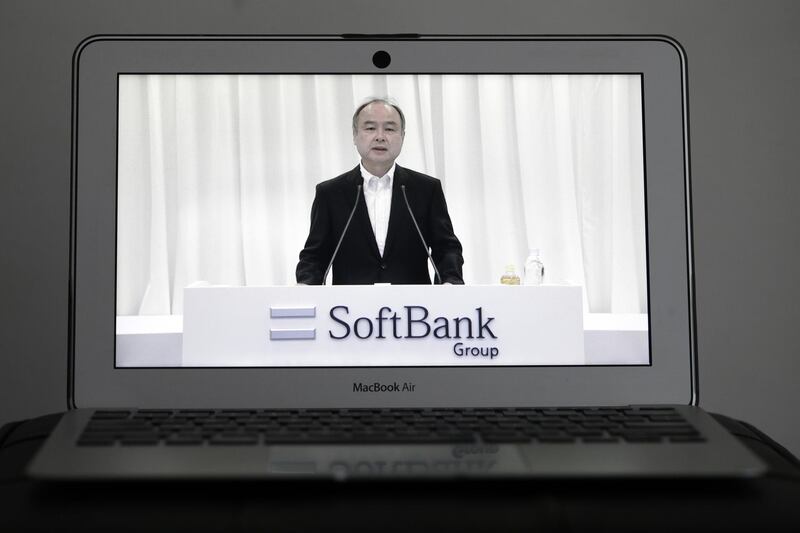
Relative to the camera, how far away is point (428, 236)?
0.84m

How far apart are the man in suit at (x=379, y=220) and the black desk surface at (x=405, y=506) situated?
0.32 metres

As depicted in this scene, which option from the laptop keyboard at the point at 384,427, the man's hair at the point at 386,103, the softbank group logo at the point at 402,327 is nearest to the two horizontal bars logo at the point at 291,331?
the softbank group logo at the point at 402,327

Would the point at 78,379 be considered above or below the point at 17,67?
below

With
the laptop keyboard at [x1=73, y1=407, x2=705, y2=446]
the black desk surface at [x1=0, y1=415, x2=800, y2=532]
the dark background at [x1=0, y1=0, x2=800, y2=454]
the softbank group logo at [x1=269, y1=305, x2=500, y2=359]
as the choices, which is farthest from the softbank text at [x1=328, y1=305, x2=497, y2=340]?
the dark background at [x1=0, y1=0, x2=800, y2=454]

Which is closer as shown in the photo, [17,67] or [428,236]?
[428,236]

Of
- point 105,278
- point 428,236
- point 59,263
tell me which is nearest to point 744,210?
point 428,236

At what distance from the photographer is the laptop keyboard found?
607mm

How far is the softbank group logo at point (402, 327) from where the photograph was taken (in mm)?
813

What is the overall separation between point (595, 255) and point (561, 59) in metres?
0.22

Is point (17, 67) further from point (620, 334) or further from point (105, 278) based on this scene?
point (620, 334)

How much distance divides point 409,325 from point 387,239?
0.10m

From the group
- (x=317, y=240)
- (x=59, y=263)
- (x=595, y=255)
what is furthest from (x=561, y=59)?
(x=59, y=263)

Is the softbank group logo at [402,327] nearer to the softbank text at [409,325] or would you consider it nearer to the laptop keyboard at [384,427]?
the softbank text at [409,325]

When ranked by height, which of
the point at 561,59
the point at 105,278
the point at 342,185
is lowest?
the point at 105,278
